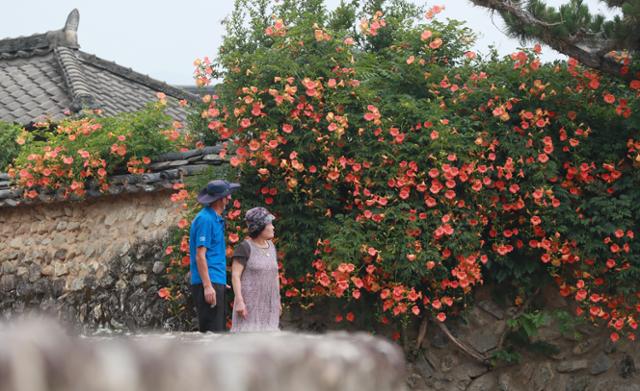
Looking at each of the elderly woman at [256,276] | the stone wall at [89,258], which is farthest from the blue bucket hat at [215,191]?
the stone wall at [89,258]

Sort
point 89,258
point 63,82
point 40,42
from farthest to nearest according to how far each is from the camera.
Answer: point 40,42 → point 63,82 → point 89,258

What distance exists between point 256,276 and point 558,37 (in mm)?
2738

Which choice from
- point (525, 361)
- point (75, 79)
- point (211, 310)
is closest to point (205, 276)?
point (211, 310)

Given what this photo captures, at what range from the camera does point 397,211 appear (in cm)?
681

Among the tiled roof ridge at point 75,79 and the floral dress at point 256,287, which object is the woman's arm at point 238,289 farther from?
the tiled roof ridge at point 75,79

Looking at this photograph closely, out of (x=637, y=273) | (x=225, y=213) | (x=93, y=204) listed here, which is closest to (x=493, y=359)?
(x=637, y=273)

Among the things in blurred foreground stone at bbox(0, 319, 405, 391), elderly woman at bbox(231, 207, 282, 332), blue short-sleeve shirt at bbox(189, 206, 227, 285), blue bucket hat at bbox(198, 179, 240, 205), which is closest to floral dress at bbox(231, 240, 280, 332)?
elderly woman at bbox(231, 207, 282, 332)

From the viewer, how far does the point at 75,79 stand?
14.9 m

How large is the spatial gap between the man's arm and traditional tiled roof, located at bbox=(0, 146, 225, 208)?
1355 mm

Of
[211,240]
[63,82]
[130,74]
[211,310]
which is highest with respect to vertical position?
[130,74]

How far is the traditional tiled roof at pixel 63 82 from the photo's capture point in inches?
551

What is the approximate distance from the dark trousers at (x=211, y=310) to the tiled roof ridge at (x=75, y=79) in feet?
22.5

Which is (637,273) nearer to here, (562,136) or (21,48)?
(562,136)

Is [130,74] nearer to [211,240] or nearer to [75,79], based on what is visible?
[75,79]
